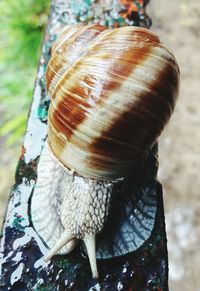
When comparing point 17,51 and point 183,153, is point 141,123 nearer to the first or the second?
point 183,153

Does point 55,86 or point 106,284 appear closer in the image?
point 106,284

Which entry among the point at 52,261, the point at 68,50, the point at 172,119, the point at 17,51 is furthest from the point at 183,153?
the point at 52,261

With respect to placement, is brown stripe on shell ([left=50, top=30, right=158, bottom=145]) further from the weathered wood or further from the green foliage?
the green foliage

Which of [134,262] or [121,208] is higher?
[121,208]

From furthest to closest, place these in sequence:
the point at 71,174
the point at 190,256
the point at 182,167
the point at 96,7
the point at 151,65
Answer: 1. the point at 182,167
2. the point at 190,256
3. the point at 96,7
4. the point at 71,174
5. the point at 151,65

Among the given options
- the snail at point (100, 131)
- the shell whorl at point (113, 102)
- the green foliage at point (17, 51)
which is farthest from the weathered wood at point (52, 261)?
the green foliage at point (17, 51)

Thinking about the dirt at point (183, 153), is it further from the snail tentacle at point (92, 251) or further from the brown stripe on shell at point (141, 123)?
the brown stripe on shell at point (141, 123)

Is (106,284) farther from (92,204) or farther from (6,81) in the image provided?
(6,81)

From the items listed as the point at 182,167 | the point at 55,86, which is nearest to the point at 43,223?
the point at 55,86
